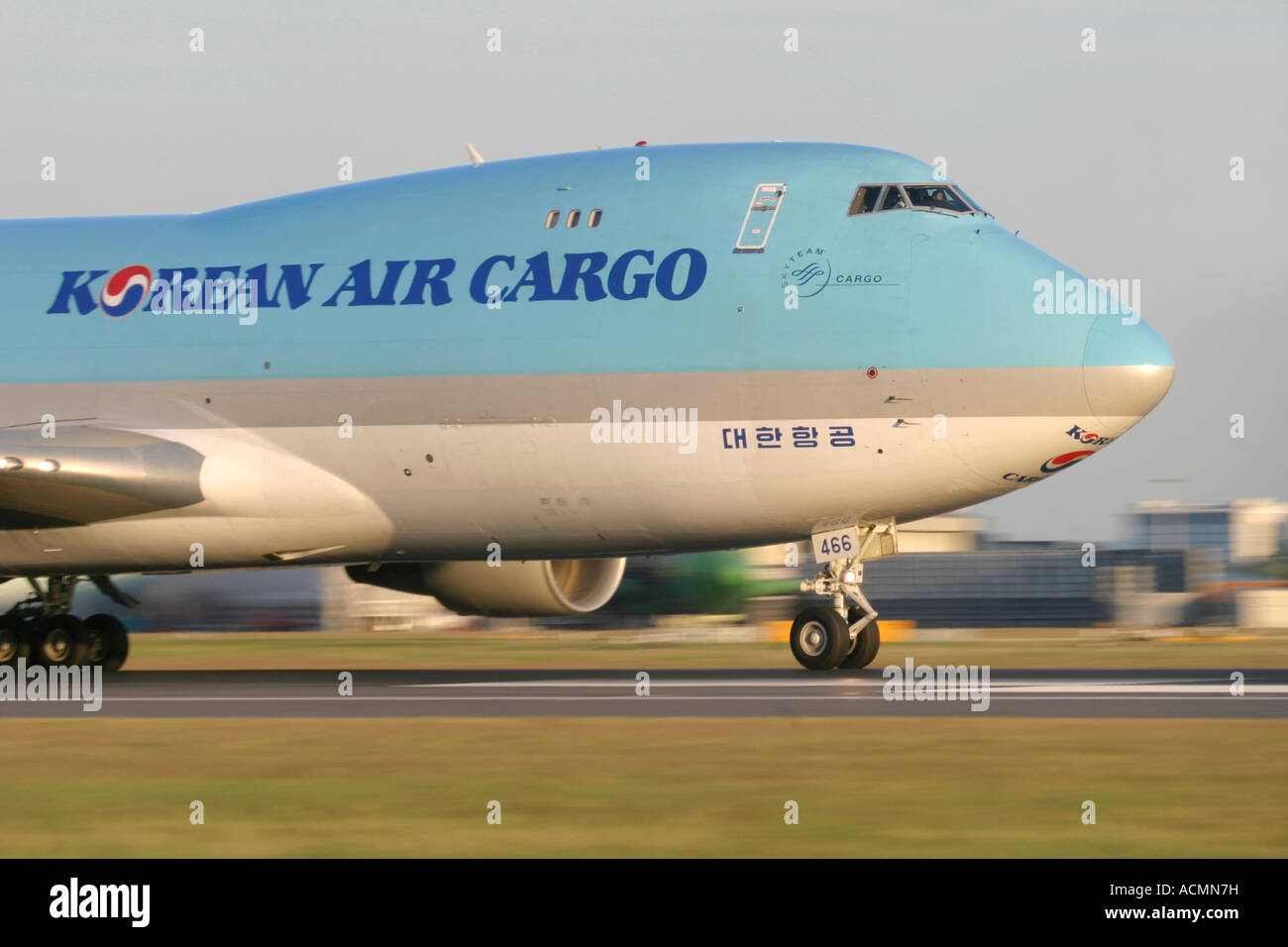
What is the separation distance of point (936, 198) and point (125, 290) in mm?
10425

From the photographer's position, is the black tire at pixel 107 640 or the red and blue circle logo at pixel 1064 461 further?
the black tire at pixel 107 640

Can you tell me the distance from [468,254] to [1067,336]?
7.20m

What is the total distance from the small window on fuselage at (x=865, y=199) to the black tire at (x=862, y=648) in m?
4.80

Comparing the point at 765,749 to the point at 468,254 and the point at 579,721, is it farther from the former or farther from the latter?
the point at 468,254

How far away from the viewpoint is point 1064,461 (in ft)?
66.5

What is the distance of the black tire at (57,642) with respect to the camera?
25.2 metres

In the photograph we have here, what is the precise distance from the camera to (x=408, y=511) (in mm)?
22328

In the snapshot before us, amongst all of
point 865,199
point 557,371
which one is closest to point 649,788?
point 557,371
